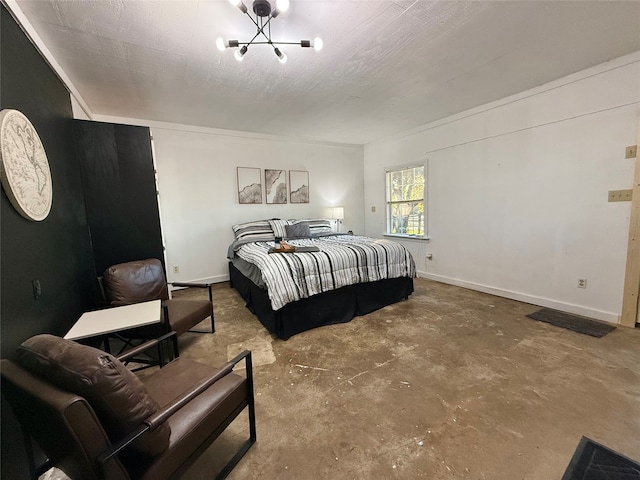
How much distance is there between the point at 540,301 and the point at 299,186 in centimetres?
420

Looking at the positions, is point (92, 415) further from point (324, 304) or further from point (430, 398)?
point (324, 304)

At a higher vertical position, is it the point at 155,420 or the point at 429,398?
the point at 155,420

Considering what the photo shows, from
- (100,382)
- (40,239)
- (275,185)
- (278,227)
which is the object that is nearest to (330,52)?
(40,239)

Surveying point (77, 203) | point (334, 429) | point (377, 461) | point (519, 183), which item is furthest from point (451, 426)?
point (77, 203)

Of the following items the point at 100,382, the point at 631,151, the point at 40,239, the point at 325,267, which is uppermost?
the point at 631,151

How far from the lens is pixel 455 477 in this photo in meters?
1.29

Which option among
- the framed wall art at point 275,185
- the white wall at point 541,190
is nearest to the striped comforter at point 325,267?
the white wall at point 541,190

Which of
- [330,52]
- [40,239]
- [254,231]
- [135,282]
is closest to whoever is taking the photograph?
[40,239]

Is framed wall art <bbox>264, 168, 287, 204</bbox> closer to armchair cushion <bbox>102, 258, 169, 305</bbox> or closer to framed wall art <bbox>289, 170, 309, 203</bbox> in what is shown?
framed wall art <bbox>289, 170, 309, 203</bbox>

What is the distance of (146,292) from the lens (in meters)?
2.53

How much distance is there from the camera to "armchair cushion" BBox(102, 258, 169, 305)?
236cm

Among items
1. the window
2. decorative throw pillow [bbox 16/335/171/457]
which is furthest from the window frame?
decorative throw pillow [bbox 16/335/171/457]

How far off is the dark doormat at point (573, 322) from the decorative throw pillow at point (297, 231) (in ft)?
10.7

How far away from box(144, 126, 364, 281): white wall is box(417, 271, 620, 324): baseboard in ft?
8.89
